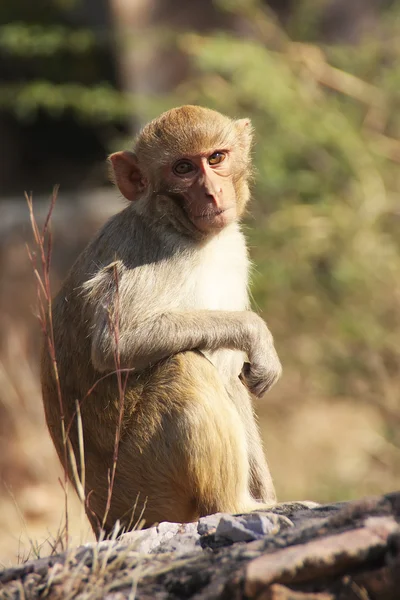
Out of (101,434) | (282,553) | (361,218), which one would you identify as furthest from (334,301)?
(282,553)

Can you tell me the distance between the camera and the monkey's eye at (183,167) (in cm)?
486

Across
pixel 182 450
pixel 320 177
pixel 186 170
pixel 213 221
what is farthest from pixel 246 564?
pixel 320 177

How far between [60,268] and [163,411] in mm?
7587

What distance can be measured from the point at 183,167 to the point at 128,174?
353mm

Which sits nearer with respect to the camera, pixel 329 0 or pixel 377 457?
pixel 377 457

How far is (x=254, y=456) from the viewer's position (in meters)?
5.11

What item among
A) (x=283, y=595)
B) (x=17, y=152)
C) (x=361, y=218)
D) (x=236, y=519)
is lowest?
(x=283, y=595)

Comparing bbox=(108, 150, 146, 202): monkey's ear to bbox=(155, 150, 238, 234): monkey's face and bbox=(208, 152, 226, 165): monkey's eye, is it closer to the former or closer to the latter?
bbox=(155, 150, 238, 234): monkey's face

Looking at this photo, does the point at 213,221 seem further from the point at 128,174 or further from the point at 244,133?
the point at 244,133

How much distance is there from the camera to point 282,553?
10.2 ft

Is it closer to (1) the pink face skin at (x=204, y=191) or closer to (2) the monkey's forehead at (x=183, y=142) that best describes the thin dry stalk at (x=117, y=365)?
(1) the pink face skin at (x=204, y=191)

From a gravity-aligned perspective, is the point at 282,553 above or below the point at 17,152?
below

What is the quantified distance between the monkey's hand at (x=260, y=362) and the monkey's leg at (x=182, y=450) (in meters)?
0.28

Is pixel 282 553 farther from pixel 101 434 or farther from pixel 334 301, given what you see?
pixel 334 301
